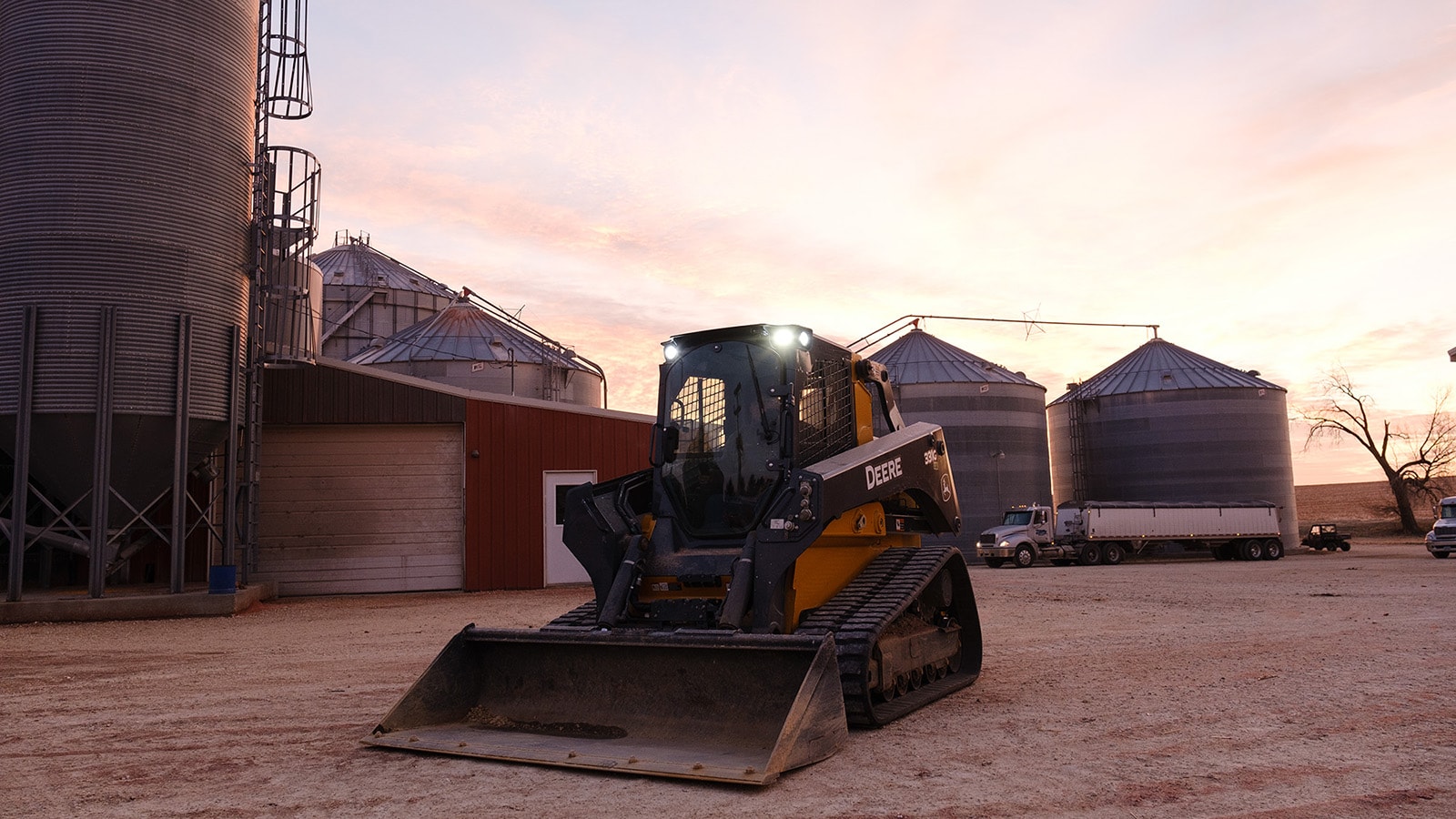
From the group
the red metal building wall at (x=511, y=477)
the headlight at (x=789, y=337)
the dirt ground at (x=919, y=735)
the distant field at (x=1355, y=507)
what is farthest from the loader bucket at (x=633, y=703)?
the distant field at (x=1355, y=507)

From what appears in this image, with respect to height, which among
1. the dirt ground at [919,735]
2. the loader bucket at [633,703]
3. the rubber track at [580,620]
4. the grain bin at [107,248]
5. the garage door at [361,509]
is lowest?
the dirt ground at [919,735]

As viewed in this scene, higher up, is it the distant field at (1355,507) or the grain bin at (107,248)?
the grain bin at (107,248)

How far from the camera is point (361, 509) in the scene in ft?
72.4

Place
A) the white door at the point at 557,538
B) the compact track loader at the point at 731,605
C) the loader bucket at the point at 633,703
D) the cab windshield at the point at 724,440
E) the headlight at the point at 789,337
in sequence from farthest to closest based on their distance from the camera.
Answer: the white door at the point at 557,538
the headlight at the point at 789,337
the cab windshield at the point at 724,440
the compact track loader at the point at 731,605
the loader bucket at the point at 633,703

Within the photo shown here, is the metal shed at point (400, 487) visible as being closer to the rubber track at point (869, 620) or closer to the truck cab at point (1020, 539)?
the rubber track at point (869, 620)

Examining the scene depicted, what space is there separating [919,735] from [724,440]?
2717 millimetres

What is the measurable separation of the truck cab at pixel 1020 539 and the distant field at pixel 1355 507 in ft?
69.7

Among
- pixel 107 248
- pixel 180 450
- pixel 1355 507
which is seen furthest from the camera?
pixel 1355 507

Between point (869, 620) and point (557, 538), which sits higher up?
point (557, 538)

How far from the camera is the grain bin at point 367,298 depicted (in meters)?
36.6

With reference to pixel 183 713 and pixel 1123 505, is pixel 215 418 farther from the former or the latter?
pixel 1123 505

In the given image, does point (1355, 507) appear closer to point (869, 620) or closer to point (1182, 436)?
point (1182, 436)

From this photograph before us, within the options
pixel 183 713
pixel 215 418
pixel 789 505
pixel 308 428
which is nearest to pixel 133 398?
pixel 215 418

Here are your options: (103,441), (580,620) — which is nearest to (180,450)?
(103,441)
